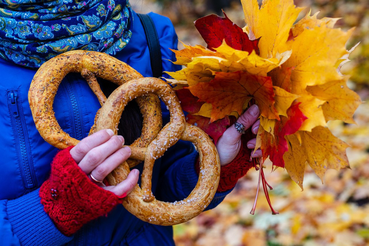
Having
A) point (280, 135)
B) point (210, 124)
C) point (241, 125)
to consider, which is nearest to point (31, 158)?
point (210, 124)

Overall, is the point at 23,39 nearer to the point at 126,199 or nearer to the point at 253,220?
the point at 126,199

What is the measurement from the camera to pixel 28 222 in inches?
41.0

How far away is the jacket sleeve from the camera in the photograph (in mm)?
1032

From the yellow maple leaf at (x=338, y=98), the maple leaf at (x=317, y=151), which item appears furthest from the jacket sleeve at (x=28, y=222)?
the yellow maple leaf at (x=338, y=98)

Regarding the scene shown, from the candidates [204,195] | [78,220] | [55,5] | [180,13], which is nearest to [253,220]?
[204,195]

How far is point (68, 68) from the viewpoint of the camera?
42.0 inches

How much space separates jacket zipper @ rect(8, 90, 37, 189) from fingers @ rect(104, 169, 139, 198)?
0.98ft

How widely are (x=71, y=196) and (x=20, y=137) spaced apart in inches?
11.2

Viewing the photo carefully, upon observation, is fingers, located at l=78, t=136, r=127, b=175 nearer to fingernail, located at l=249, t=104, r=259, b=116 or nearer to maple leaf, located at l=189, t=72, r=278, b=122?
maple leaf, located at l=189, t=72, r=278, b=122

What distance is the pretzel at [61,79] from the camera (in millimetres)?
1011

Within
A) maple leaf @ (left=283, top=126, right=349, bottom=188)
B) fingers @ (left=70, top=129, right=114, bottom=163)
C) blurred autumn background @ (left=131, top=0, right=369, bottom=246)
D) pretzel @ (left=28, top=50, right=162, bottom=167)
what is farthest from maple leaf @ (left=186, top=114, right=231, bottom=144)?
blurred autumn background @ (left=131, top=0, right=369, bottom=246)

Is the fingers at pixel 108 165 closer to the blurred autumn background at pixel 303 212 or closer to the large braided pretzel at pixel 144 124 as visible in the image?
the large braided pretzel at pixel 144 124

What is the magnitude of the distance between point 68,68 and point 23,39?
18 cm

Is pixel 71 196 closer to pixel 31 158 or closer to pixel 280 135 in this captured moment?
pixel 31 158
